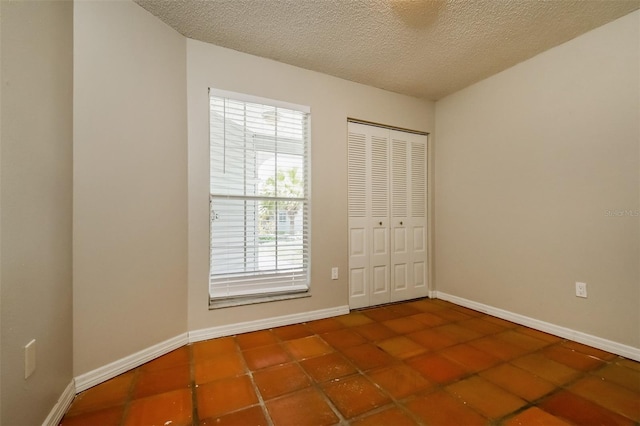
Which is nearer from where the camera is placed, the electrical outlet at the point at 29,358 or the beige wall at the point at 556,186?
the electrical outlet at the point at 29,358

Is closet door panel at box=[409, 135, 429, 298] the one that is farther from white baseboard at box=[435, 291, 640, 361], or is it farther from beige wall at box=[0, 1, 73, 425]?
beige wall at box=[0, 1, 73, 425]

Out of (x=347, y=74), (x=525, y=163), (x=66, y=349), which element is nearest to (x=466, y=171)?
(x=525, y=163)

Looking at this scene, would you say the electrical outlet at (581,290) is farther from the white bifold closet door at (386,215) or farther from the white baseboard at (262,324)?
the white baseboard at (262,324)

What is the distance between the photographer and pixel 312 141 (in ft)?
9.20

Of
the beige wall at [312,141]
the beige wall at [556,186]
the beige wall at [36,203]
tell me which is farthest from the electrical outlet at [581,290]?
the beige wall at [36,203]

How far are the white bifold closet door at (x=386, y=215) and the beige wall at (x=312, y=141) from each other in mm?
159

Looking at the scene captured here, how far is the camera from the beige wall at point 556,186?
2053mm

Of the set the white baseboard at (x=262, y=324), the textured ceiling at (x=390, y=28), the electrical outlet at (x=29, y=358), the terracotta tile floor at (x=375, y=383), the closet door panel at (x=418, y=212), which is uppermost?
the textured ceiling at (x=390, y=28)

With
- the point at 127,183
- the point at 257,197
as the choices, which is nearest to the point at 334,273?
the point at 257,197

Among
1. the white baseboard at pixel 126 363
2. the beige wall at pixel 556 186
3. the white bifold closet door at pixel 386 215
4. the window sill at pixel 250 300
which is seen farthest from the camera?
the white bifold closet door at pixel 386 215

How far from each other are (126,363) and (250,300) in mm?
977

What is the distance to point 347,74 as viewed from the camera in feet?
9.51

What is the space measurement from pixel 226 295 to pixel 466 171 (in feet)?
9.72

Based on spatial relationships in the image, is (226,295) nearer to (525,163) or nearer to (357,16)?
(357,16)
